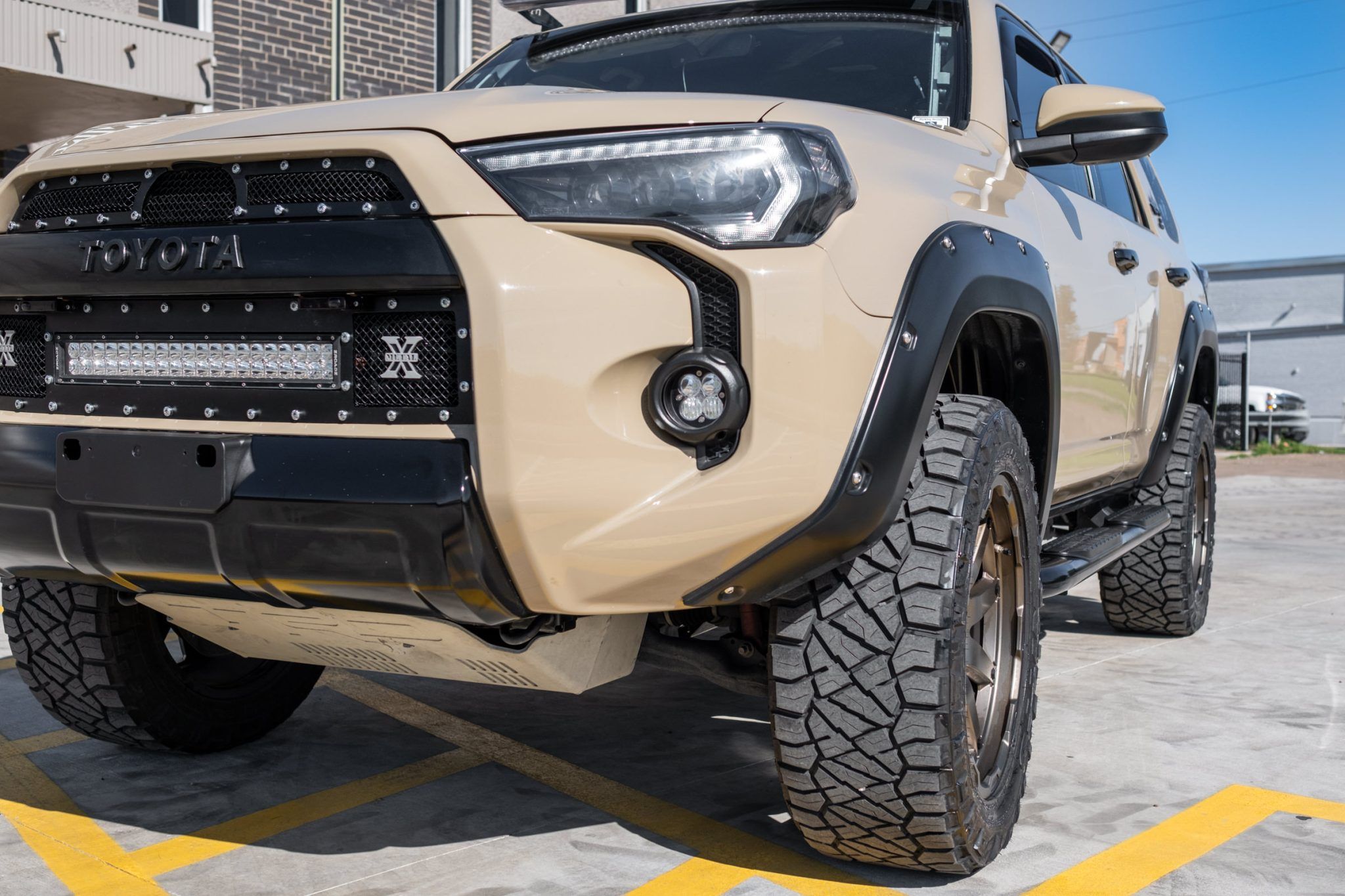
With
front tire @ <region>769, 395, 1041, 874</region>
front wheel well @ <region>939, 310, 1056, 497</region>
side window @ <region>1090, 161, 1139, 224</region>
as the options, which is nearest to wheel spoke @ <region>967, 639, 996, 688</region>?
front tire @ <region>769, 395, 1041, 874</region>

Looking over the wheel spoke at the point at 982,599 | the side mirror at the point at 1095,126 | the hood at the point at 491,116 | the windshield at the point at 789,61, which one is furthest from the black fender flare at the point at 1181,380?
the hood at the point at 491,116

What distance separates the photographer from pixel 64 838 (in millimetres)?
2988

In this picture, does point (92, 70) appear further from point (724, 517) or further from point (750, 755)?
point (724, 517)

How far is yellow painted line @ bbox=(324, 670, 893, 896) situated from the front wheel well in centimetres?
106

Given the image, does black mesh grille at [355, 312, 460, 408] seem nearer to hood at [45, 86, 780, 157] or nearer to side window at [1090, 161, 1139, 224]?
hood at [45, 86, 780, 157]

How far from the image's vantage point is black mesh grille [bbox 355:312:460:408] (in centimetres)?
224

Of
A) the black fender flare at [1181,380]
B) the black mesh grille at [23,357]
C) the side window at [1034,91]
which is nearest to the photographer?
the black mesh grille at [23,357]

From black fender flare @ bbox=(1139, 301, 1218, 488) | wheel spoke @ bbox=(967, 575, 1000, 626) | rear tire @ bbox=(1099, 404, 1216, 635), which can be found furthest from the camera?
rear tire @ bbox=(1099, 404, 1216, 635)

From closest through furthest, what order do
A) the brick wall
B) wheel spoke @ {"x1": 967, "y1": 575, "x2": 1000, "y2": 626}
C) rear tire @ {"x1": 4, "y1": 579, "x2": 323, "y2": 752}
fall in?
wheel spoke @ {"x1": 967, "y1": 575, "x2": 1000, "y2": 626}
rear tire @ {"x1": 4, "y1": 579, "x2": 323, "y2": 752}
the brick wall

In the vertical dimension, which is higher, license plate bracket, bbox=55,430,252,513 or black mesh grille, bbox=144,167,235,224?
black mesh grille, bbox=144,167,235,224

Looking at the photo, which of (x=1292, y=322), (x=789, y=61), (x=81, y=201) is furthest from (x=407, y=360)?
(x=1292, y=322)

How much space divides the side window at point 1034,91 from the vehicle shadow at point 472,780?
1759 millimetres

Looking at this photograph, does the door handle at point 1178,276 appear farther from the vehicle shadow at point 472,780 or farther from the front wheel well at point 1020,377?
the vehicle shadow at point 472,780

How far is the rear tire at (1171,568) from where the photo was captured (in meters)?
5.18
